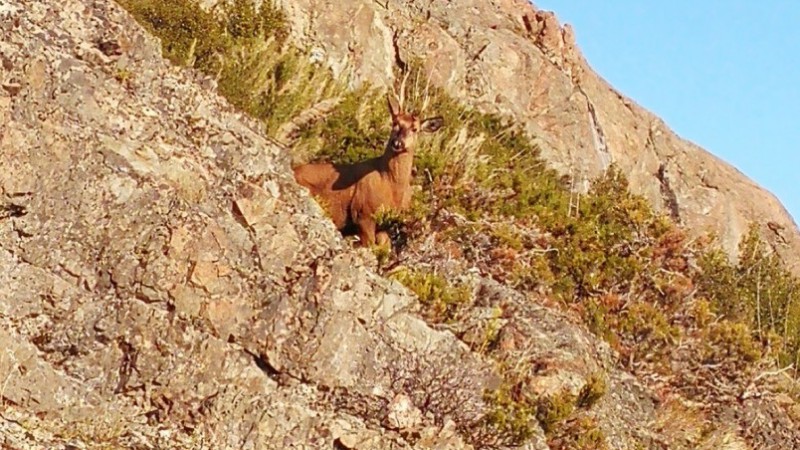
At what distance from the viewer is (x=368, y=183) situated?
1297cm

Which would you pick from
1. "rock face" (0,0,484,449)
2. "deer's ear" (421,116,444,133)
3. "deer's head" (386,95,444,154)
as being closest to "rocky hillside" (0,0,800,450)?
"rock face" (0,0,484,449)

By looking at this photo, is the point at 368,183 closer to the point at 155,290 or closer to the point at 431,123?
the point at 431,123

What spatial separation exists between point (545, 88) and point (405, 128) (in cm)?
683

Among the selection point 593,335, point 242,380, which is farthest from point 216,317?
point 593,335

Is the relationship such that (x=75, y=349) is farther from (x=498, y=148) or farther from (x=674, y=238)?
(x=498, y=148)

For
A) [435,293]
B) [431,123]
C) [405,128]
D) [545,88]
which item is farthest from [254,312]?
[545,88]

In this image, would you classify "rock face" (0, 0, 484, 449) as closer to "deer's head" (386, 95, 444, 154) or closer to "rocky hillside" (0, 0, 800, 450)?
"rocky hillside" (0, 0, 800, 450)

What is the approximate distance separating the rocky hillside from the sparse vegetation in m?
0.05

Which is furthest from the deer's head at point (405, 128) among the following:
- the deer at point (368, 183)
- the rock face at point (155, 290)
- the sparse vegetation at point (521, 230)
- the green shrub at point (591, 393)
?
the green shrub at point (591, 393)

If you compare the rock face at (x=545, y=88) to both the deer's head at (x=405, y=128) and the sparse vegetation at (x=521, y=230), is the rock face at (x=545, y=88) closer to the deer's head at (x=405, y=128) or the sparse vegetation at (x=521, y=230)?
the sparse vegetation at (x=521, y=230)

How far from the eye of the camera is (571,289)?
1305 centimetres

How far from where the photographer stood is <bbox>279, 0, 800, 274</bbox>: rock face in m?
17.3

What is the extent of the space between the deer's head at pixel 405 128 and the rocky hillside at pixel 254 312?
700 mm

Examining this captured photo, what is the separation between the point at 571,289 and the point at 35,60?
612 centimetres
